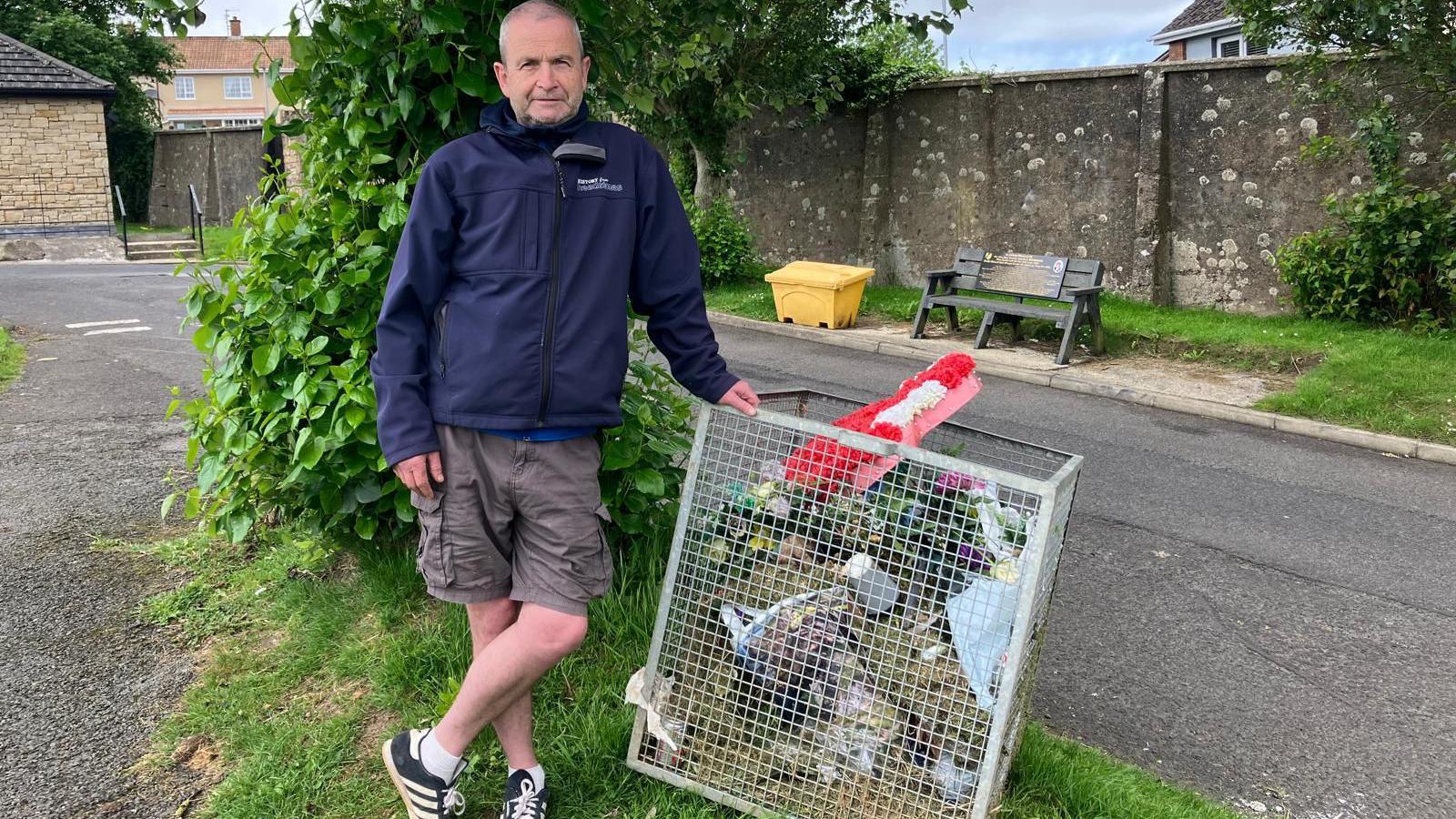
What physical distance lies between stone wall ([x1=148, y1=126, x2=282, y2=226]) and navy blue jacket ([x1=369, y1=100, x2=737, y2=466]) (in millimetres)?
30769

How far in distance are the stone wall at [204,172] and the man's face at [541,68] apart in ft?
101

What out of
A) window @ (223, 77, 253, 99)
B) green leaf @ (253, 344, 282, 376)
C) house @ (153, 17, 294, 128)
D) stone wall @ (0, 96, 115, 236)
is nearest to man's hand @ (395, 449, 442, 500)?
green leaf @ (253, 344, 282, 376)

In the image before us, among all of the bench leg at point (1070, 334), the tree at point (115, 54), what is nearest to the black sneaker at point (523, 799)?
the bench leg at point (1070, 334)

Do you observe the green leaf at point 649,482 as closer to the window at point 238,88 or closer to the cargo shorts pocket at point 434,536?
the cargo shorts pocket at point 434,536

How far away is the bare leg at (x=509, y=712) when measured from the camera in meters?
2.63

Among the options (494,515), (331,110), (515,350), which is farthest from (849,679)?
(331,110)

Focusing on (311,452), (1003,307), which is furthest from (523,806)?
(1003,307)

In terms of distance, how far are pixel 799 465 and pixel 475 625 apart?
90cm

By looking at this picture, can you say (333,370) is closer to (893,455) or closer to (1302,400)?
(893,455)

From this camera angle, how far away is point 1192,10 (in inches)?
1164

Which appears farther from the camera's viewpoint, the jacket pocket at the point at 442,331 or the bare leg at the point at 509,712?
the bare leg at the point at 509,712

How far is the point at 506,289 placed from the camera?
2.39m

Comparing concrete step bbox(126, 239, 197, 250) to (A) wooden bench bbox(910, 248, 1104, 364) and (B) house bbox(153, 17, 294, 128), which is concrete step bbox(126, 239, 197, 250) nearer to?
(A) wooden bench bbox(910, 248, 1104, 364)

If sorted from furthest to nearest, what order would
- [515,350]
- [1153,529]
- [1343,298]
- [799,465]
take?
[1343,298] < [1153,529] < [799,465] < [515,350]
